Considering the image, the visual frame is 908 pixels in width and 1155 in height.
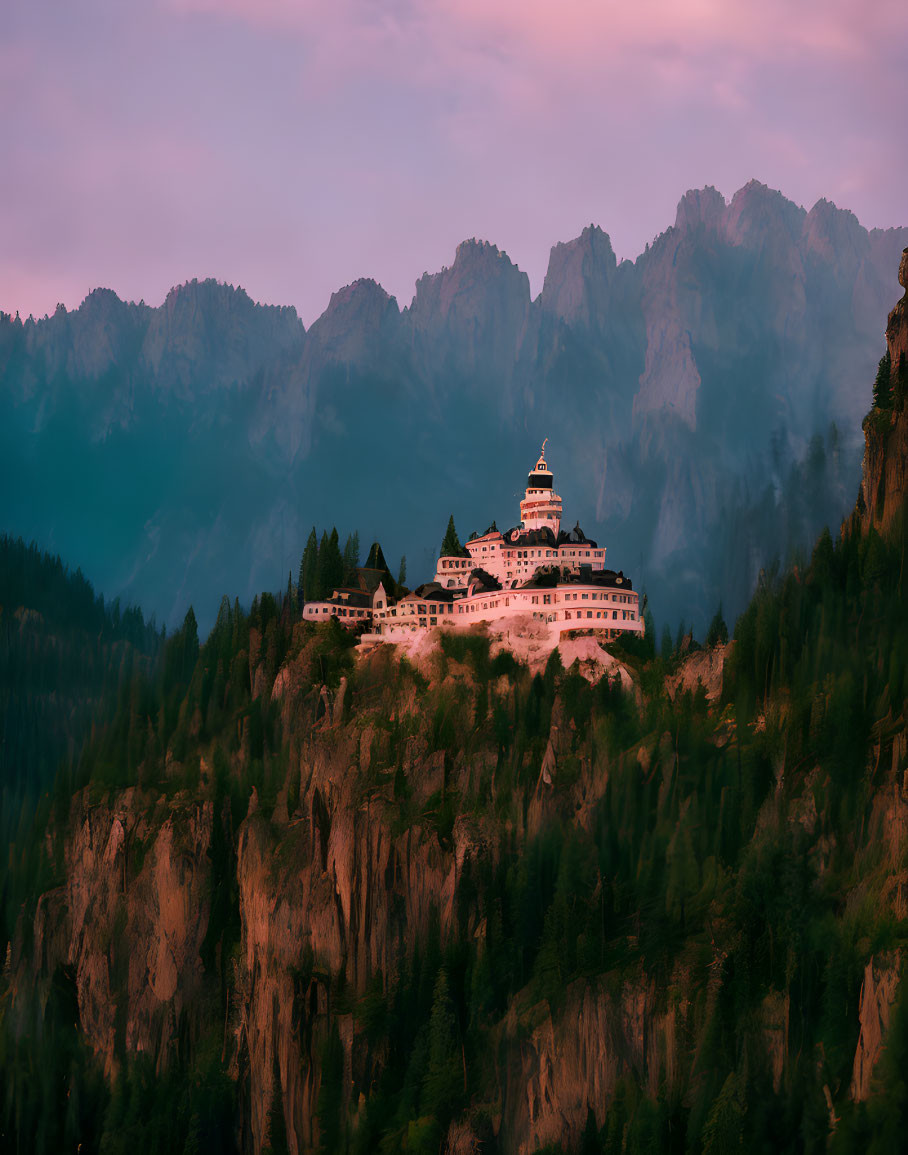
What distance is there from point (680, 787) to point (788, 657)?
11.0m

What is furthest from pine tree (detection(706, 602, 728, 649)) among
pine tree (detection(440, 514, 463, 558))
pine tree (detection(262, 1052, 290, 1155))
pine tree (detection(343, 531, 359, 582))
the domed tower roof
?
pine tree (detection(262, 1052, 290, 1155))

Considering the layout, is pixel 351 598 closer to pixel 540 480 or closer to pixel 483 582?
pixel 483 582

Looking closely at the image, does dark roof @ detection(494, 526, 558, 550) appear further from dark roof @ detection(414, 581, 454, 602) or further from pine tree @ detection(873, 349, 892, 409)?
pine tree @ detection(873, 349, 892, 409)

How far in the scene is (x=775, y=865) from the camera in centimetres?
10331

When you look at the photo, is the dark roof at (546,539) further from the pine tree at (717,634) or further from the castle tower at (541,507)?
the pine tree at (717,634)

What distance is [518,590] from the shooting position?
124250 millimetres

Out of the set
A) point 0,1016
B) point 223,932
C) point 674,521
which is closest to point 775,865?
point 223,932

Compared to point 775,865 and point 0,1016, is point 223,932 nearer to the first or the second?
point 0,1016

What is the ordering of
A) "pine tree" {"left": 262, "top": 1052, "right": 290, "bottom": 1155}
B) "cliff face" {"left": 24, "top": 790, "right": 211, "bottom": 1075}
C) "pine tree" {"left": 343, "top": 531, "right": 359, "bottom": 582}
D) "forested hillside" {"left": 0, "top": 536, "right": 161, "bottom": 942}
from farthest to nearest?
"forested hillside" {"left": 0, "top": 536, "right": 161, "bottom": 942} < "pine tree" {"left": 343, "top": 531, "right": 359, "bottom": 582} < "cliff face" {"left": 24, "top": 790, "right": 211, "bottom": 1075} < "pine tree" {"left": 262, "top": 1052, "right": 290, "bottom": 1155}

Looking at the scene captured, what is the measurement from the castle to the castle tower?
0.22ft

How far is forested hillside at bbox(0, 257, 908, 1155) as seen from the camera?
324 feet

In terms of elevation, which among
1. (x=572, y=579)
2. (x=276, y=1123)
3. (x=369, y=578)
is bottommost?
(x=276, y=1123)

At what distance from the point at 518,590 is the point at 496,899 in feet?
74.4

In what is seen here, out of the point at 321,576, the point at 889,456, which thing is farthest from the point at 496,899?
the point at 889,456
